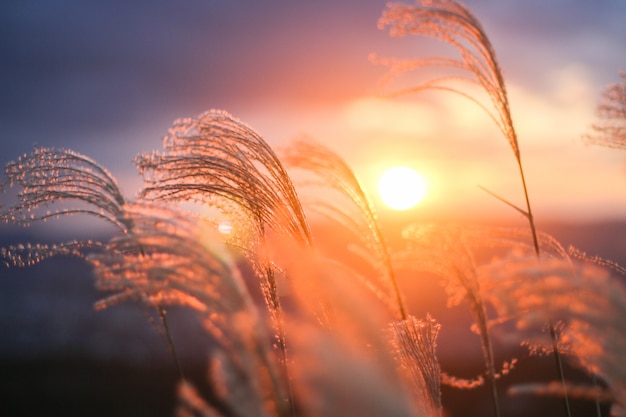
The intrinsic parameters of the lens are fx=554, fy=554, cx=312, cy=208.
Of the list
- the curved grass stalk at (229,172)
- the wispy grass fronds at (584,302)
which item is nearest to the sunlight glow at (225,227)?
the curved grass stalk at (229,172)

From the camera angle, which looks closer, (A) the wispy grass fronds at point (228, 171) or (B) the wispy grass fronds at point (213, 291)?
(B) the wispy grass fronds at point (213, 291)

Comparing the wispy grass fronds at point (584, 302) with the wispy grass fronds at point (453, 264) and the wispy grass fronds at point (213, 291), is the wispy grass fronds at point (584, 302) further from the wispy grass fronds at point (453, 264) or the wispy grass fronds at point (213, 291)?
the wispy grass fronds at point (213, 291)

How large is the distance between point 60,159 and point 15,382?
13.9 metres

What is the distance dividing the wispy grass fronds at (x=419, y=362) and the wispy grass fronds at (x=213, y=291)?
92 centimetres

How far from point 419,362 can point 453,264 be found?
40cm

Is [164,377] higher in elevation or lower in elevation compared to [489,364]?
higher

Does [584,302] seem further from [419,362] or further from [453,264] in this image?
[419,362]

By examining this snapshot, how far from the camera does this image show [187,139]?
7.27ft

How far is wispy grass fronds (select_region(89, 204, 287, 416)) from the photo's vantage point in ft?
3.38

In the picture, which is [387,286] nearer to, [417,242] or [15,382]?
[417,242]

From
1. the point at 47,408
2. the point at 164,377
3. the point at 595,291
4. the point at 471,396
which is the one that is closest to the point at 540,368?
the point at 471,396

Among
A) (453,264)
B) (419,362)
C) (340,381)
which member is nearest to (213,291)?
(340,381)

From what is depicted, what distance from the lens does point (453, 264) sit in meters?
1.84

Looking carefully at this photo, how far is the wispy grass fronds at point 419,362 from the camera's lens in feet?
6.44
